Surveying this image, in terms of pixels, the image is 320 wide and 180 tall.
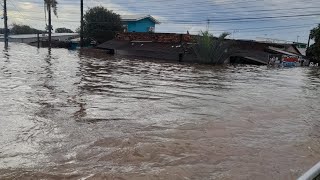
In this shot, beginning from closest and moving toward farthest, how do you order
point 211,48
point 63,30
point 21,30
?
point 211,48 → point 21,30 → point 63,30

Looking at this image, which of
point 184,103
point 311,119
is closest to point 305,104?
point 311,119

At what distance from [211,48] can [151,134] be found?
24.1 meters

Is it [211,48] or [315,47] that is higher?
[315,47]

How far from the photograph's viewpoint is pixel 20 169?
546cm

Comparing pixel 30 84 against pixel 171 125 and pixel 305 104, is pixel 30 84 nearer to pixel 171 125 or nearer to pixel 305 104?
pixel 171 125

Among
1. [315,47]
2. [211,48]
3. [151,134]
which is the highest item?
[315,47]

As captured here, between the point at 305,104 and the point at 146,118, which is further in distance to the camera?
the point at 305,104

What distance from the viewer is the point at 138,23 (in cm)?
5144

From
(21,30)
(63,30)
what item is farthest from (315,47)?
(21,30)

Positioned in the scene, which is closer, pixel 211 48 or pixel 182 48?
pixel 211 48

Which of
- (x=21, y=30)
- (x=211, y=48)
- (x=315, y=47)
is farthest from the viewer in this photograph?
(x=21, y=30)

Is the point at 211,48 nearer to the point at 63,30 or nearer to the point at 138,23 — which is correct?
the point at 138,23

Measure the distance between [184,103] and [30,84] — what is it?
6.45 metres

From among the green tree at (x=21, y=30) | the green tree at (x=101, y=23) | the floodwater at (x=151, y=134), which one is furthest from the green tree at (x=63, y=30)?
the floodwater at (x=151, y=134)
